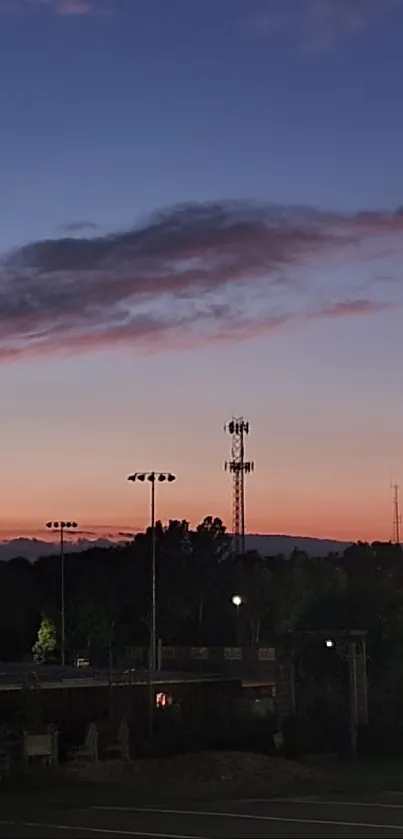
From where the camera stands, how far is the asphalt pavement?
19.1 meters

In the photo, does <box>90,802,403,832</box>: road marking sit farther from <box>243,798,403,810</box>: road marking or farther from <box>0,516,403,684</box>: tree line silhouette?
<box>0,516,403,684</box>: tree line silhouette

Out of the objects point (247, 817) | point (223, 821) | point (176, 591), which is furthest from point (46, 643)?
point (223, 821)

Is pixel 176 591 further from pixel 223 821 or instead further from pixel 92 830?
pixel 92 830

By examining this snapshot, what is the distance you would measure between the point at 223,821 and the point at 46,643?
50831 mm

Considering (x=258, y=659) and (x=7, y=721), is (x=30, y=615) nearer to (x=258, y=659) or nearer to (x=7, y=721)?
(x=258, y=659)

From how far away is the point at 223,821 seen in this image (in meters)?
20.7

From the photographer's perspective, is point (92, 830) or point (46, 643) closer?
point (92, 830)

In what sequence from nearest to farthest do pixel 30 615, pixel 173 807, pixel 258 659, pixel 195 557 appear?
pixel 173 807 < pixel 258 659 < pixel 30 615 < pixel 195 557

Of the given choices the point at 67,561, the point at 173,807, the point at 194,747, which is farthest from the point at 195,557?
the point at 173,807

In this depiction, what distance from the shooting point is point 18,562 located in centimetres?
10550

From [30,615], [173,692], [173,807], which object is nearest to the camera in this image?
[173,807]

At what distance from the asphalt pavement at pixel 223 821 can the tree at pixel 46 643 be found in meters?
45.2

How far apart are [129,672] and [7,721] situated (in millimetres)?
11417

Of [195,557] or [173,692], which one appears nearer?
[173,692]
